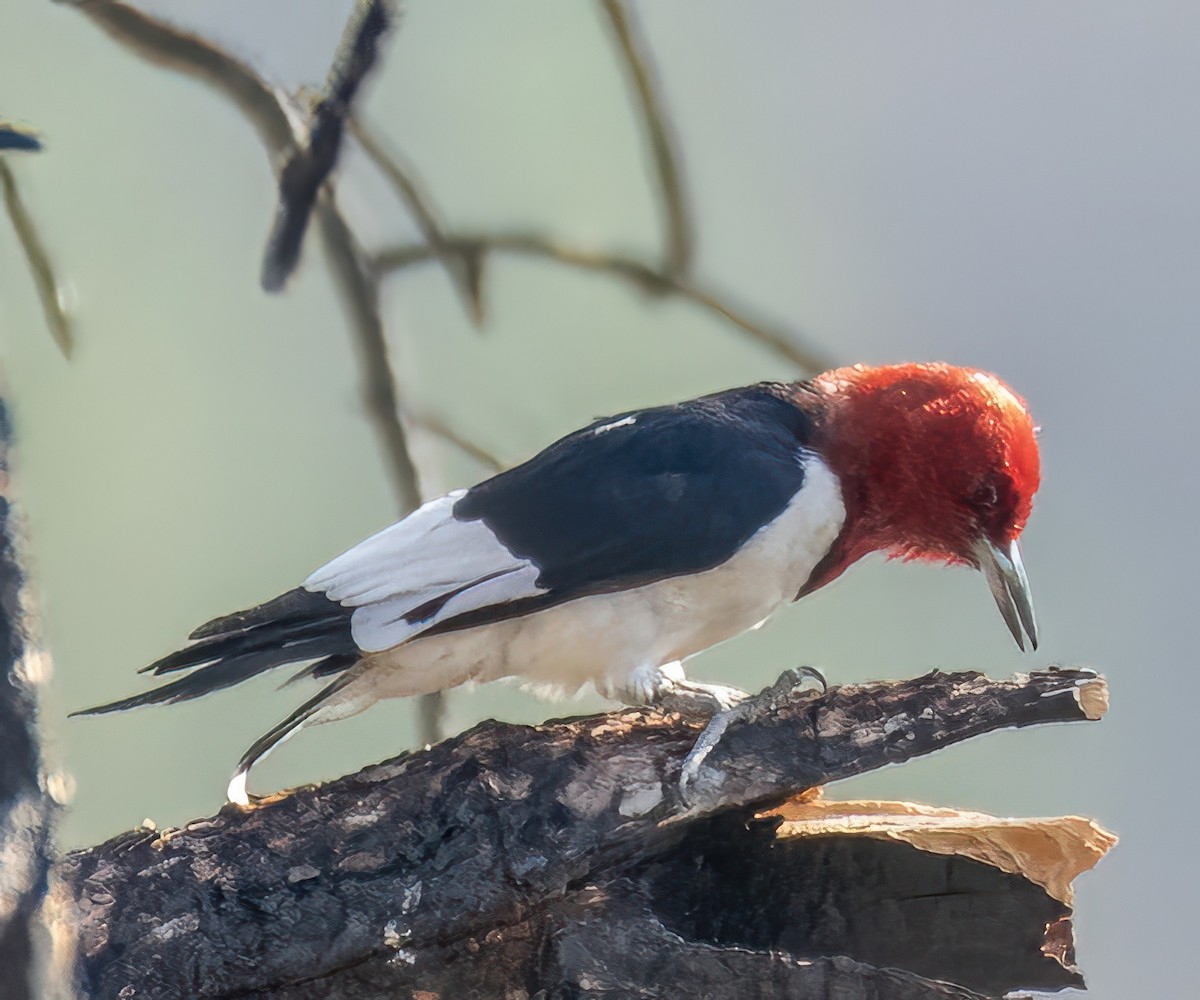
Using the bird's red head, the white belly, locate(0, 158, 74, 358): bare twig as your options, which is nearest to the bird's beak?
the bird's red head

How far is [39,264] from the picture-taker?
999 mm

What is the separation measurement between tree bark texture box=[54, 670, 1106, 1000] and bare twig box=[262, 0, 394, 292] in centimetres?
57

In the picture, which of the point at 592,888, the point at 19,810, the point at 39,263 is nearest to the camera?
the point at 19,810

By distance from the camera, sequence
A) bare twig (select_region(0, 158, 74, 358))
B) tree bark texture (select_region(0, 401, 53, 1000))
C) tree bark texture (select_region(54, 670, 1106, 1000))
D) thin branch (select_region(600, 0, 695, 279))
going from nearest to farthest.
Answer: tree bark texture (select_region(0, 401, 53, 1000)) → tree bark texture (select_region(54, 670, 1106, 1000)) → bare twig (select_region(0, 158, 74, 358)) → thin branch (select_region(600, 0, 695, 279))

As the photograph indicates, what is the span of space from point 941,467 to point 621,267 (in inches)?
17.1

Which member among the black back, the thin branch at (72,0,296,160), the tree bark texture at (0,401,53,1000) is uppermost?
the thin branch at (72,0,296,160)

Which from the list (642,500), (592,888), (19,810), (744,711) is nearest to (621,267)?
(642,500)

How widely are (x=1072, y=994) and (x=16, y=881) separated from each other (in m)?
0.67

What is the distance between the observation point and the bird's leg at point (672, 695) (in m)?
0.76

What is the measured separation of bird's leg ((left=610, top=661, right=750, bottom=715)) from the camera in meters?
0.76

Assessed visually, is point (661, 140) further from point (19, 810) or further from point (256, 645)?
point (19, 810)

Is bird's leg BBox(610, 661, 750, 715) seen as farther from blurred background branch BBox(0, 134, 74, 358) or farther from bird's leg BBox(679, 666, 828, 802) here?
blurred background branch BBox(0, 134, 74, 358)

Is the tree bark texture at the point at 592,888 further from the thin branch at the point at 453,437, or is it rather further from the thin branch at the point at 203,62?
the thin branch at the point at 203,62

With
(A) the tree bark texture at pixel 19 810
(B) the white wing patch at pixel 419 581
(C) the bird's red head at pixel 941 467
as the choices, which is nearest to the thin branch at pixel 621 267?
(C) the bird's red head at pixel 941 467
